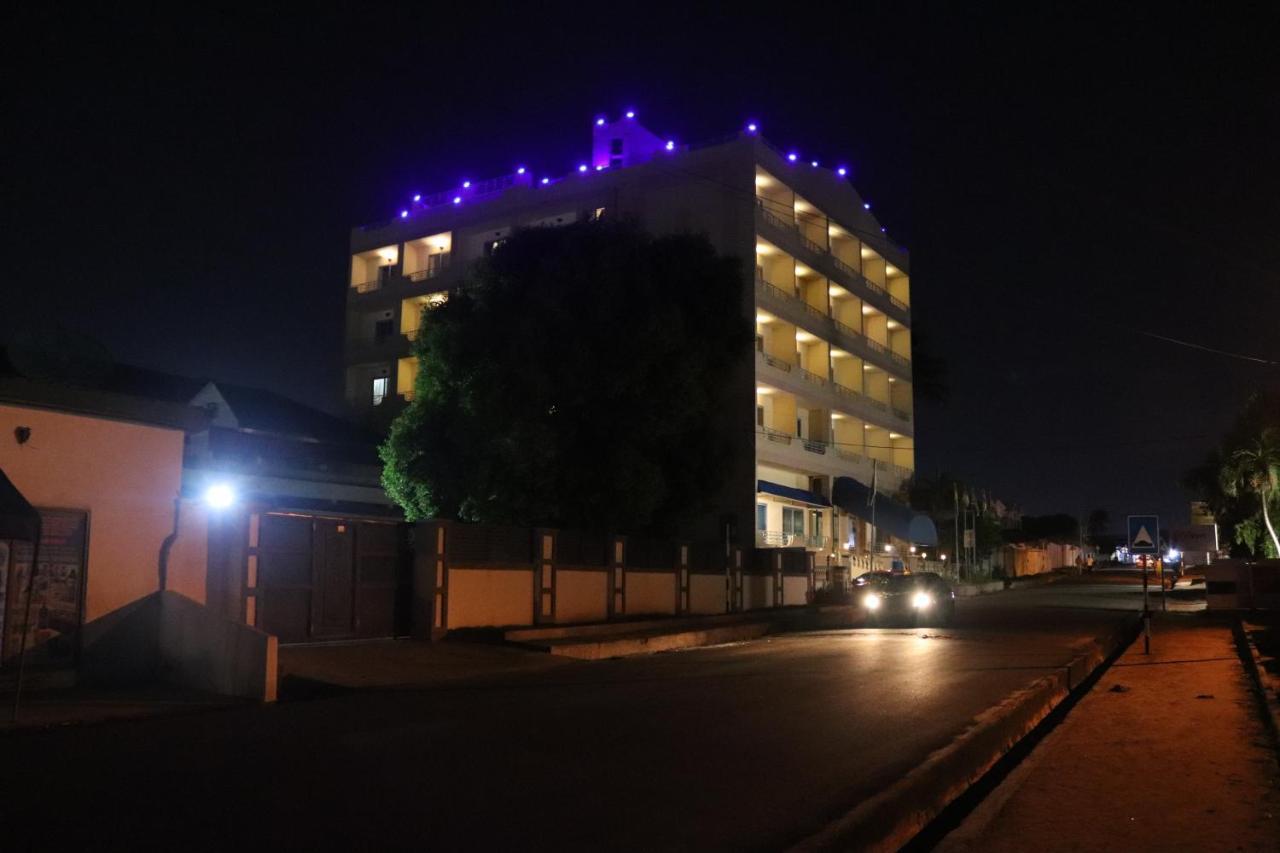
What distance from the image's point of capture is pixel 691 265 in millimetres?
31641

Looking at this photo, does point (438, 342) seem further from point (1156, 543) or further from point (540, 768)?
point (540, 768)

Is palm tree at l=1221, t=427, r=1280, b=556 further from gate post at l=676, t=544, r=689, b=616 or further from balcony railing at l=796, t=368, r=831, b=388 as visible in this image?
gate post at l=676, t=544, r=689, b=616

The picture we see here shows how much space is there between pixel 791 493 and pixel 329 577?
3060 cm

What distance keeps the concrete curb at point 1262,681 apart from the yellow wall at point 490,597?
533 inches

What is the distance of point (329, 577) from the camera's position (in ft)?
61.4

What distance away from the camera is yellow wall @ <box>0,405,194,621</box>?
1358cm

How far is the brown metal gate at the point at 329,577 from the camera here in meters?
17.5

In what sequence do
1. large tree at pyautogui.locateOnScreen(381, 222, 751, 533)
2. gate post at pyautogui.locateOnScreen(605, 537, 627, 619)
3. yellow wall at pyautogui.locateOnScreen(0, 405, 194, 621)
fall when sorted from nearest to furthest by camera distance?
1. yellow wall at pyautogui.locateOnScreen(0, 405, 194, 621)
2. gate post at pyautogui.locateOnScreen(605, 537, 627, 619)
3. large tree at pyautogui.locateOnScreen(381, 222, 751, 533)

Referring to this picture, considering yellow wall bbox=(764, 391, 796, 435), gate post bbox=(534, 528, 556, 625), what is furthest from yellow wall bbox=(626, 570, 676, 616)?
yellow wall bbox=(764, 391, 796, 435)

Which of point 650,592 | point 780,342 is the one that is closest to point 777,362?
point 780,342

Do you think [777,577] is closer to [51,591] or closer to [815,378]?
[815,378]

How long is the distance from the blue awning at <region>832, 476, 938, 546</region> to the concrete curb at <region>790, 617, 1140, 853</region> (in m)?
37.5

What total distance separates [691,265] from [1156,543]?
15601 mm

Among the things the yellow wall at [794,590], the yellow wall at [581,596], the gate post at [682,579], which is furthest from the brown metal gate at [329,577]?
the yellow wall at [794,590]
